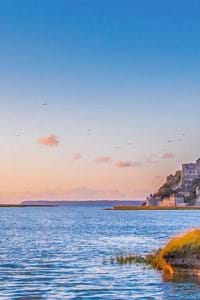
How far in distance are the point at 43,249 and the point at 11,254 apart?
8.14 meters

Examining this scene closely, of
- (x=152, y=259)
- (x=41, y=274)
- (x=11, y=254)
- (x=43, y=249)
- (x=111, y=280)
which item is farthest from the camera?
(x=43, y=249)

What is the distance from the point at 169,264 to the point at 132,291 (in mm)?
12157

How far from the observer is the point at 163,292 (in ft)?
157

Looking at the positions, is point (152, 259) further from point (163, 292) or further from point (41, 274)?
point (163, 292)

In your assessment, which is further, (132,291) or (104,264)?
(104,264)

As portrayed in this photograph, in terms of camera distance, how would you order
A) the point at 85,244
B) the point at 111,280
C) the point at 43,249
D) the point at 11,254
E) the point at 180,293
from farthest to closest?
1. the point at 85,244
2. the point at 43,249
3. the point at 11,254
4. the point at 111,280
5. the point at 180,293

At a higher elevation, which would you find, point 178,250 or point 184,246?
point 184,246

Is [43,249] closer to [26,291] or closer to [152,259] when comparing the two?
[152,259]

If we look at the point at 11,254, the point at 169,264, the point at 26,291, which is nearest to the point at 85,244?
the point at 11,254

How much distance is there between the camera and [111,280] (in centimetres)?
5434

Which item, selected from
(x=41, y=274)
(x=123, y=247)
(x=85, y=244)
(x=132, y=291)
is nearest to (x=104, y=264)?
(x=41, y=274)

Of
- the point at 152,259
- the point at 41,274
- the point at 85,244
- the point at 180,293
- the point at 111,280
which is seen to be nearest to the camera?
the point at 180,293

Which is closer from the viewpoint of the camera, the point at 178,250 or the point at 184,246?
the point at 184,246

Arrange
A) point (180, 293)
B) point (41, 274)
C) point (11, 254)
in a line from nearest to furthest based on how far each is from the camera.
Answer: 1. point (180, 293)
2. point (41, 274)
3. point (11, 254)
